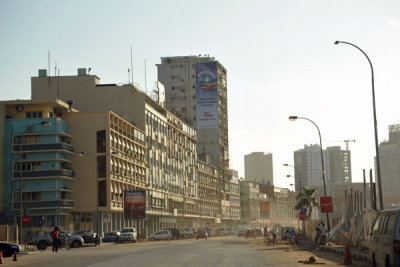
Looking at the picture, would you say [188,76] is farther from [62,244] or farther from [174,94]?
[62,244]

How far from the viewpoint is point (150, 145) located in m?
114

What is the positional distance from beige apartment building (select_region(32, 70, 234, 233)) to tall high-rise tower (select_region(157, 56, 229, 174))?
11006mm

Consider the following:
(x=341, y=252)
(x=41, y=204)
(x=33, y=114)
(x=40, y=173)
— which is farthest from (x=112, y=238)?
(x=341, y=252)

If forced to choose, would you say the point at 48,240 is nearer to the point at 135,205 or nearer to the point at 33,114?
the point at 135,205

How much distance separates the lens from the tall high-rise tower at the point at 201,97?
15275 centimetres

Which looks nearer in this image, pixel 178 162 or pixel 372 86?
pixel 372 86

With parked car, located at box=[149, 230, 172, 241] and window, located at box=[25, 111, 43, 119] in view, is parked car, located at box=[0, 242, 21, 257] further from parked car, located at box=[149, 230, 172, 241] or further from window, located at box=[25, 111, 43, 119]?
window, located at box=[25, 111, 43, 119]

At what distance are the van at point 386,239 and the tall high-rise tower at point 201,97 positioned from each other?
5175 inches

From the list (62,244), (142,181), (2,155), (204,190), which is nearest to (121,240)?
(62,244)

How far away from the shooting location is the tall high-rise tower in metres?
153

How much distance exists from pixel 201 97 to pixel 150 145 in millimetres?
40893

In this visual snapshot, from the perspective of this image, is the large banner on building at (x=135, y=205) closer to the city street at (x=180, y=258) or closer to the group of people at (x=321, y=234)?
the group of people at (x=321, y=234)

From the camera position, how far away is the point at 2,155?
8712 cm

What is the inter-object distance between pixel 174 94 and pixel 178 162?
31373mm
